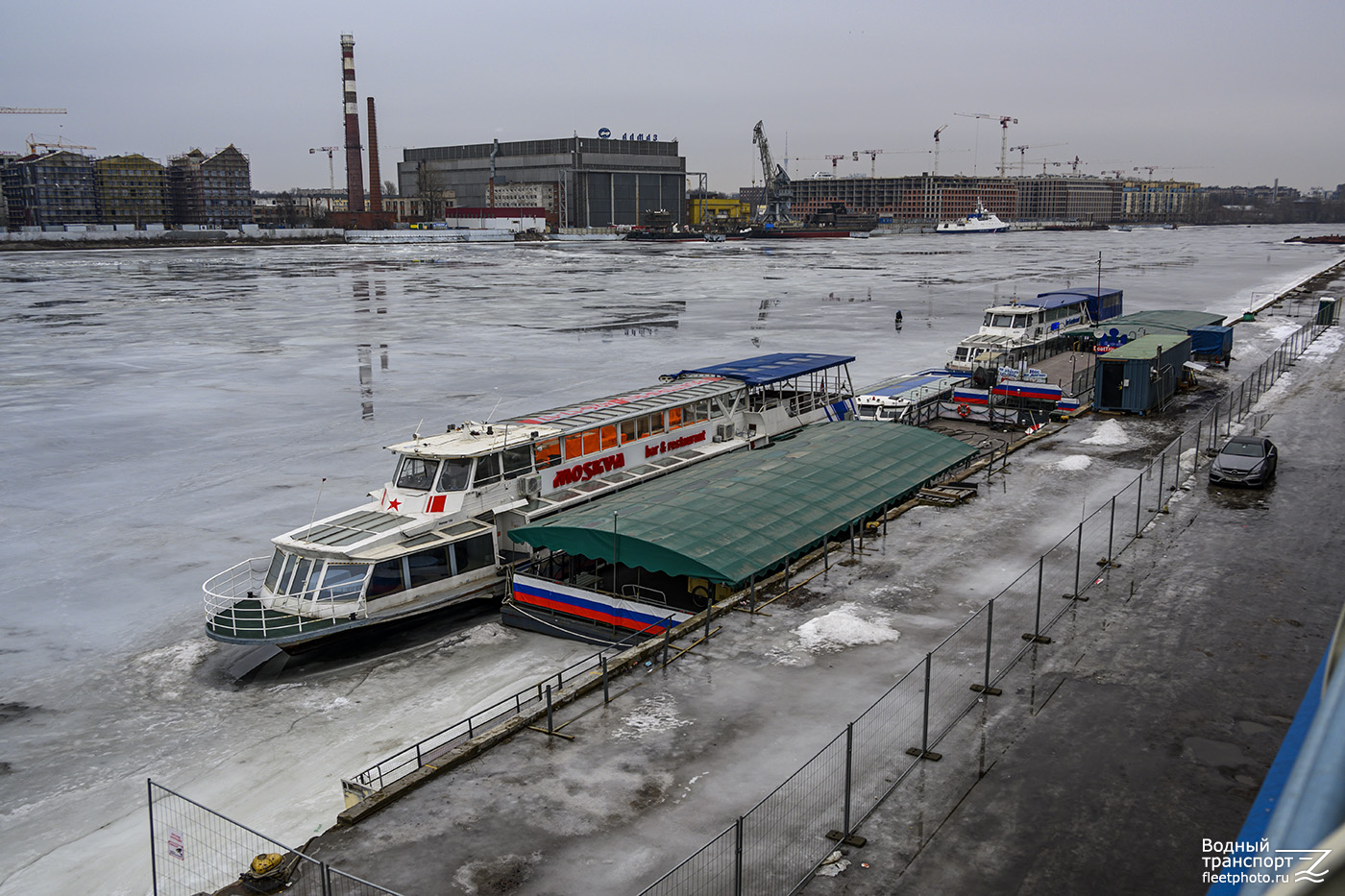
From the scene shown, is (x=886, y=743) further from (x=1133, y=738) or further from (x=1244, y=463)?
(x=1244, y=463)

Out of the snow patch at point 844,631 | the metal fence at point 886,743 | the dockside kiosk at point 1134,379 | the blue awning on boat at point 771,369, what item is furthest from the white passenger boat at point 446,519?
the dockside kiosk at point 1134,379

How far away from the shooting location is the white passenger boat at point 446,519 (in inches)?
963

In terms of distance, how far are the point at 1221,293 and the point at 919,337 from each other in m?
56.9

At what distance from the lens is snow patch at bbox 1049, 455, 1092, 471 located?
1389 inches

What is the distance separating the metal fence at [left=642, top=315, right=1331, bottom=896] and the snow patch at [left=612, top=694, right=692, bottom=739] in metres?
2.73

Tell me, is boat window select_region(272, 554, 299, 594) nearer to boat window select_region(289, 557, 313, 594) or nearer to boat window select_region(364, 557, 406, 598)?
boat window select_region(289, 557, 313, 594)

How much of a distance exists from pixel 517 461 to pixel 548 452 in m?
1.30

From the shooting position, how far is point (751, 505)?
2650 centimetres

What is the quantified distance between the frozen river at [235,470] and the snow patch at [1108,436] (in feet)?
54.5

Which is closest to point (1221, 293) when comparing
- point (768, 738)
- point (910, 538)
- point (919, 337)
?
point (919, 337)

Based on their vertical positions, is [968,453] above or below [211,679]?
above

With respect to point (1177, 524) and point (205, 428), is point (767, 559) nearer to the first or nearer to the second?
point (1177, 524)

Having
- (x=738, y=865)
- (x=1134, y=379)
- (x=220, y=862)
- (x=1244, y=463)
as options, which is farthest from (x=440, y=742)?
(x=1134, y=379)

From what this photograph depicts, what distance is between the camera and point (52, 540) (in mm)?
31312
